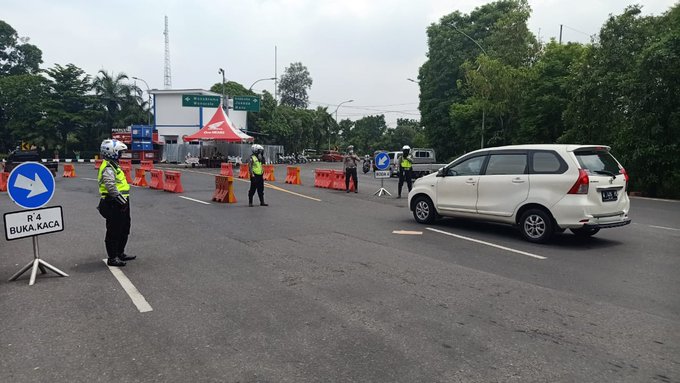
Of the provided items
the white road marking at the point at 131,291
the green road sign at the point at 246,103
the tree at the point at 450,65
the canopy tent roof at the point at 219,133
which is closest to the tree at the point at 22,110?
the green road sign at the point at 246,103

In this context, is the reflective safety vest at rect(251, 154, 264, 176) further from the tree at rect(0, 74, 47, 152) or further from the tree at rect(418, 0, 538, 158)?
the tree at rect(0, 74, 47, 152)

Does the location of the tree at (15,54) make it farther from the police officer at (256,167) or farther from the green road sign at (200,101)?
the police officer at (256,167)

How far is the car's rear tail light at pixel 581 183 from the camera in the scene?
8203 millimetres

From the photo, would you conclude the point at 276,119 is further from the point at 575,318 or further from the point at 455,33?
the point at 575,318

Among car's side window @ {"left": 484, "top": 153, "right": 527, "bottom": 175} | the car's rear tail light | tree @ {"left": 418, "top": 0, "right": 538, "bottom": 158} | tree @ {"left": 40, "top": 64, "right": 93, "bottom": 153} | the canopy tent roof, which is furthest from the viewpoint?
tree @ {"left": 40, "top": 64, "right": 93, "bottom": 153}

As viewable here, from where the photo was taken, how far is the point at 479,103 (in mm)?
31969

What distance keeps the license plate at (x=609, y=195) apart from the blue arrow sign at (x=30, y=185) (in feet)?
28.1

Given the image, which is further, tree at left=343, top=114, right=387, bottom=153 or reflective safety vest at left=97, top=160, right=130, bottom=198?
tree at left=343, top=114, right=387, bottom=153

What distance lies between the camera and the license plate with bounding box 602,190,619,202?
8398mm

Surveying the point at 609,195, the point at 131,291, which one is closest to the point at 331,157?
the point at 609,195

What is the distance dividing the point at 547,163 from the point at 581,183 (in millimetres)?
728

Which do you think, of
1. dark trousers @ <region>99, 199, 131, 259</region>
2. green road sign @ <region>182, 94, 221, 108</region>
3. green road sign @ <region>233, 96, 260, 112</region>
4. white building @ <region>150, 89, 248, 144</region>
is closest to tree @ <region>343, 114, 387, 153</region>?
white building @ <region>150, 89, 248, 144</region>

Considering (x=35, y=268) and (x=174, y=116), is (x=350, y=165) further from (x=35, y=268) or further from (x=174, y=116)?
(x=174, y=116)

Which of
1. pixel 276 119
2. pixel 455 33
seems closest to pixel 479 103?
pixel 455 33
